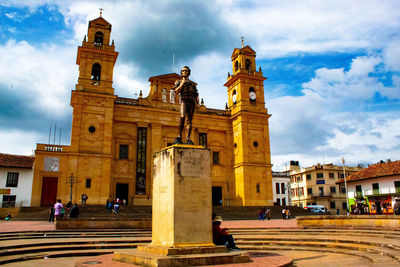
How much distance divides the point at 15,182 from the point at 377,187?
36719 mm

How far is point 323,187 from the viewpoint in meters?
53.0

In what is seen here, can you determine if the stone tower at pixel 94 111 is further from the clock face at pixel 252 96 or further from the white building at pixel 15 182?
the clock face at pixel 252 96

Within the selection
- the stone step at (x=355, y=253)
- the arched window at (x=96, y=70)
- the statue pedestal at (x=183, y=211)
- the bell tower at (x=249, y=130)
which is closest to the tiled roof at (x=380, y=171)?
the bell tower at (x=249, y=130)

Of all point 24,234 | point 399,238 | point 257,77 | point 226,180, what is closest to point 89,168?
point 226,180

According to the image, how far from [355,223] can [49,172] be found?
24126mm

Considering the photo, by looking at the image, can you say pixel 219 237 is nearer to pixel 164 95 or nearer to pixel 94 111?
pixel 94 111

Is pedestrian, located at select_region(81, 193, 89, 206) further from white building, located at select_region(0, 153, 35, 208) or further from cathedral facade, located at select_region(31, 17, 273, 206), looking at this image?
white building, located at select_region(0, 153, 35, 208)

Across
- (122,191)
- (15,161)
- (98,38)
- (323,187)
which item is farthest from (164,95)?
(323,187)

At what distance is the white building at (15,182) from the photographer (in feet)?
102

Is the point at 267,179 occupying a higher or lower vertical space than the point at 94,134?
lower

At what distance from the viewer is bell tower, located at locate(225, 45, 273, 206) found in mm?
34469

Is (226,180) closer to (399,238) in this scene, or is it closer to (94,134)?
(94,134)

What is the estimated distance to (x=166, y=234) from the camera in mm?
8000

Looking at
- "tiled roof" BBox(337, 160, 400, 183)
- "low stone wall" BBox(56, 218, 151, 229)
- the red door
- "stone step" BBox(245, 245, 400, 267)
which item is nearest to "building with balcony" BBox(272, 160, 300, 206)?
"tiled roof" BBox(337, 160, 400, 183)
